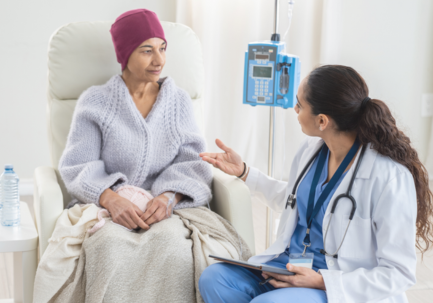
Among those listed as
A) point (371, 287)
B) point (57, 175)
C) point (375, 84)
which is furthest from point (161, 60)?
point (375, 84)

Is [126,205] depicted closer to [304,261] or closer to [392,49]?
[304,261]

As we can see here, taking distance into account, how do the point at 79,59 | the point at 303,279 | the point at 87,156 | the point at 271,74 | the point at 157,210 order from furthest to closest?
1. the point at 271,74
2. the point at 79,59
3. the point at 87,156
4. the point at 157,210
5. the point at 303,279

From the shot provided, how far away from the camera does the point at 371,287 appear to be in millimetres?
1144

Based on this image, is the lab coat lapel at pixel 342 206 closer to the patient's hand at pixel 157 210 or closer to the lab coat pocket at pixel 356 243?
the lab coat pocket at pixel 356 243

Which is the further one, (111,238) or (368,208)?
(111,238)

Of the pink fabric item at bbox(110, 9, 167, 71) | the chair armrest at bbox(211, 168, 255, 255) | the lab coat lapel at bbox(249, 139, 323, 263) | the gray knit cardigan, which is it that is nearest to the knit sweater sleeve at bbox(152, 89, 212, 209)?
the gray knit cardigan

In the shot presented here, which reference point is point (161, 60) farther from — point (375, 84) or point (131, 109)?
point (375, 84)

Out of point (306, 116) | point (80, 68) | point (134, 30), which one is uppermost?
point (134, 30)

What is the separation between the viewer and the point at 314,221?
134 cm

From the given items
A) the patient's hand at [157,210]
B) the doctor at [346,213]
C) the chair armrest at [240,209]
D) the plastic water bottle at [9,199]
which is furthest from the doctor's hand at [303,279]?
the plastic water bottle at [9,199]

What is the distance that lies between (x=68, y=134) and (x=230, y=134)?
171 centimetres

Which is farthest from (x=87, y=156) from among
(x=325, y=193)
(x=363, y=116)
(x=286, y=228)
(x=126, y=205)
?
(x=363, y=116)

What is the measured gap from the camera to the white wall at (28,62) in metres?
3.03

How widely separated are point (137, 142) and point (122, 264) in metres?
0.55
